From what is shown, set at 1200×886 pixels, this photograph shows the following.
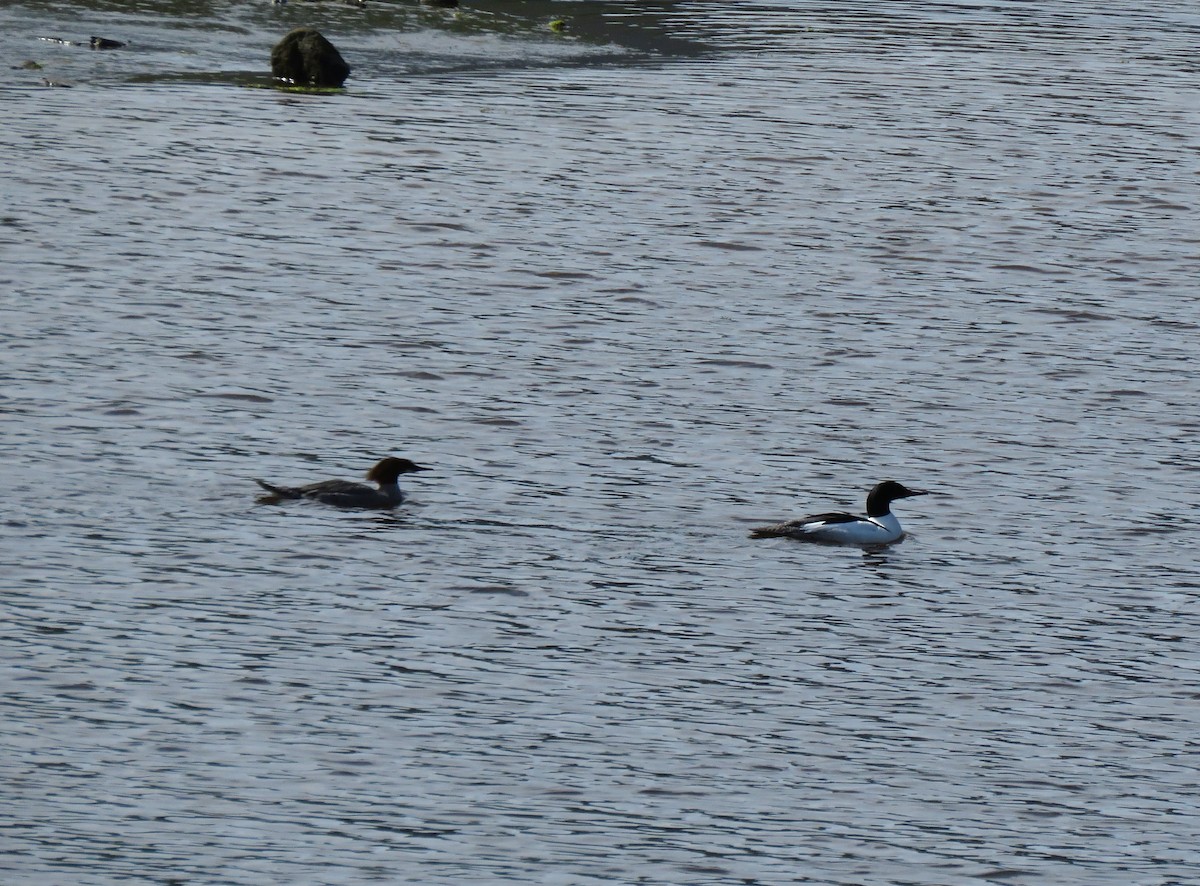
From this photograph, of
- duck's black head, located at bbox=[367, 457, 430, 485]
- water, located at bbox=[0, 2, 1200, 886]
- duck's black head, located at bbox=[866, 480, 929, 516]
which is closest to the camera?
water, located at bbox=[0, 2, 1200, 886]

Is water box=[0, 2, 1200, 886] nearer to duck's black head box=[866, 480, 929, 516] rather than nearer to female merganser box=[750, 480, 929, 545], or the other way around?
female merganser box=[750, 480, 929, 545]

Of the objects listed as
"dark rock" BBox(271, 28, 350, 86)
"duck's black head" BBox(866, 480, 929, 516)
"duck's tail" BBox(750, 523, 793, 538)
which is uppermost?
"dark rock" BBox(271, 28, 350, 86)

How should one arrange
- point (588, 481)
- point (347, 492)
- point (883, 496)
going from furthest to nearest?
1. point (588, 481)
2. point (883, 496)
3. point (347, 492)

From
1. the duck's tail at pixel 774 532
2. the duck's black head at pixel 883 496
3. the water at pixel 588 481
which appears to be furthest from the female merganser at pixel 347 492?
the duck's black head at pixel 883 496

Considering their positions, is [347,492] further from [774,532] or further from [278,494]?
[774,532]

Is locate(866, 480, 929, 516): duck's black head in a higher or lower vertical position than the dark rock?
lower

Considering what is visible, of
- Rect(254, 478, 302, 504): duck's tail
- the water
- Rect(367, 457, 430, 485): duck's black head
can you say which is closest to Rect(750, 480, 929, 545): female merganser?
the water

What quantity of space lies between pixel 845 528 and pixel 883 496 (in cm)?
56

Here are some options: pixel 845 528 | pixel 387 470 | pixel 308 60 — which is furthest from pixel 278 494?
pixel 308 60

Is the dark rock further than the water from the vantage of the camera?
Yes

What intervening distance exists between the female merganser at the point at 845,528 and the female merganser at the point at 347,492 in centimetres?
300

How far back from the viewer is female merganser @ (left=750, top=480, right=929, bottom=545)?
56.7 feet

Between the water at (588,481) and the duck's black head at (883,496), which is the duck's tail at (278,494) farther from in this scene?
the duck's black head at (883,496)

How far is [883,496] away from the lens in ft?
58.2
